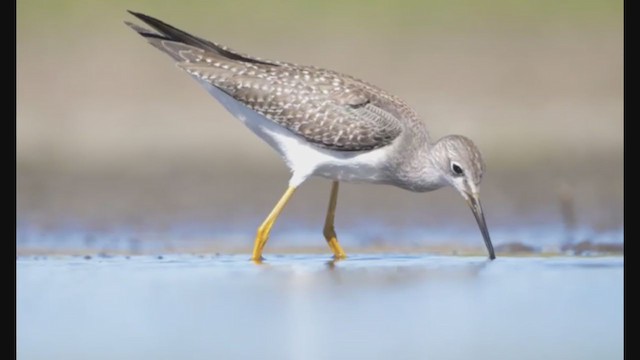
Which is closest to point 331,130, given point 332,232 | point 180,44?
point 332,232

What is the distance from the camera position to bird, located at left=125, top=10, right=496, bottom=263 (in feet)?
42.2

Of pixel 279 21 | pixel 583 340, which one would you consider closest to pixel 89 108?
pixel 279 21

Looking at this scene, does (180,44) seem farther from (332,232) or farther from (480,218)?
(480,218)

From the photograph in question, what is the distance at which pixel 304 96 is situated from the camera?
42.7 ft

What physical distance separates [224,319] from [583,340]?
219 cm

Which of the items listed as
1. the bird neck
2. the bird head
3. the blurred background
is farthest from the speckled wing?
the blurred background

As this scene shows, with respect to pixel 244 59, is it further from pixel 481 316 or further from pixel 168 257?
pixel 481 316

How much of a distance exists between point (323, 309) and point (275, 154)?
5.88 m

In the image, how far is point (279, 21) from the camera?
18391 millimetres

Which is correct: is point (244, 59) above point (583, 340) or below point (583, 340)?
above

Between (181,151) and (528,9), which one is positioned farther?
(528,9)

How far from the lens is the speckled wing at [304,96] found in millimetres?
12875
